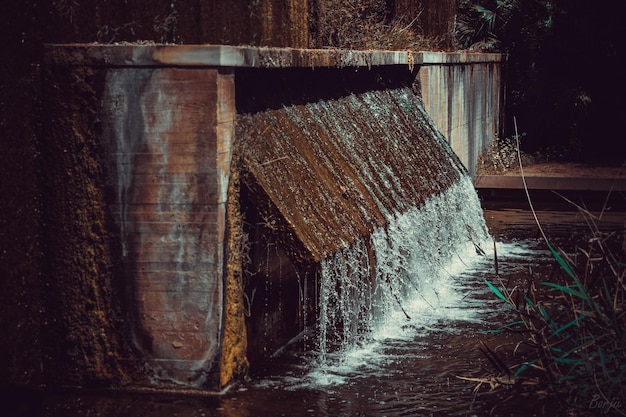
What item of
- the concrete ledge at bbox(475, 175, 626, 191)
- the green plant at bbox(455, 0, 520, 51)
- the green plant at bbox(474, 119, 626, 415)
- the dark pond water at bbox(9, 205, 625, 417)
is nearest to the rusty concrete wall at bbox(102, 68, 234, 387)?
the dark pond water at bbox(9, 205, 625, 417)

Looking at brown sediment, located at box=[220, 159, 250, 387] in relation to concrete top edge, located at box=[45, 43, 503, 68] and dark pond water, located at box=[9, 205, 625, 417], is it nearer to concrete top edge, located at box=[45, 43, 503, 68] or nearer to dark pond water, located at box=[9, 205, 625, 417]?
dark pond water, located at box=[9, 205, 625, 417]

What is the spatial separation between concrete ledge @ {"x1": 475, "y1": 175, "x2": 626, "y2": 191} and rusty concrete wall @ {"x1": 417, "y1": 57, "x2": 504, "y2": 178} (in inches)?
19.4

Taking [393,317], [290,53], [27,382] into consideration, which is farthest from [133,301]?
[393,317]

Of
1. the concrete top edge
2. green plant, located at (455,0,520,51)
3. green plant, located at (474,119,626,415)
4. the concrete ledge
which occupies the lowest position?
the concrete ledge

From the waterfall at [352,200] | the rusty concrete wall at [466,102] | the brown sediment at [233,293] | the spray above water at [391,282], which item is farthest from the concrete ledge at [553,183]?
the brown sediment at [233,293]

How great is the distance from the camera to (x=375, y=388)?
6.76 meters

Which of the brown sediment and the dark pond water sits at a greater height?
the brown sediment

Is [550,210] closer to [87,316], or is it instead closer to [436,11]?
[436,11]

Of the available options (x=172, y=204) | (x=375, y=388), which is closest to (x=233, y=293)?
(x=172, y=204)

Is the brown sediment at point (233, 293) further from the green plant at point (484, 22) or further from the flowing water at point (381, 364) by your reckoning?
the green plant at point (484, 22)

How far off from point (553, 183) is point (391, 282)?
829 cm

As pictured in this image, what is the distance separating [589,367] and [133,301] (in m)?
2.80

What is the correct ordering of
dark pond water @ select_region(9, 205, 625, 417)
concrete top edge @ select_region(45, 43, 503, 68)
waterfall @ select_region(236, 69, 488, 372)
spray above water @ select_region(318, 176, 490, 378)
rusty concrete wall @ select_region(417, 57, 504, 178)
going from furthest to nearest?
1. rusty concrete wall @ select_region(417, 57, 504, 178)
2. spray above water @ select_region(318, 176, 490, 378)
3. waterfall @ select_region(236, 69, 488, 372)
4. concrete top edge @ select_region(45, 43, 503, 68)
5. dark pond water @ select_region(9, 205, 625, 417)

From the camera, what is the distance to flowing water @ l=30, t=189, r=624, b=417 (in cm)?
634
